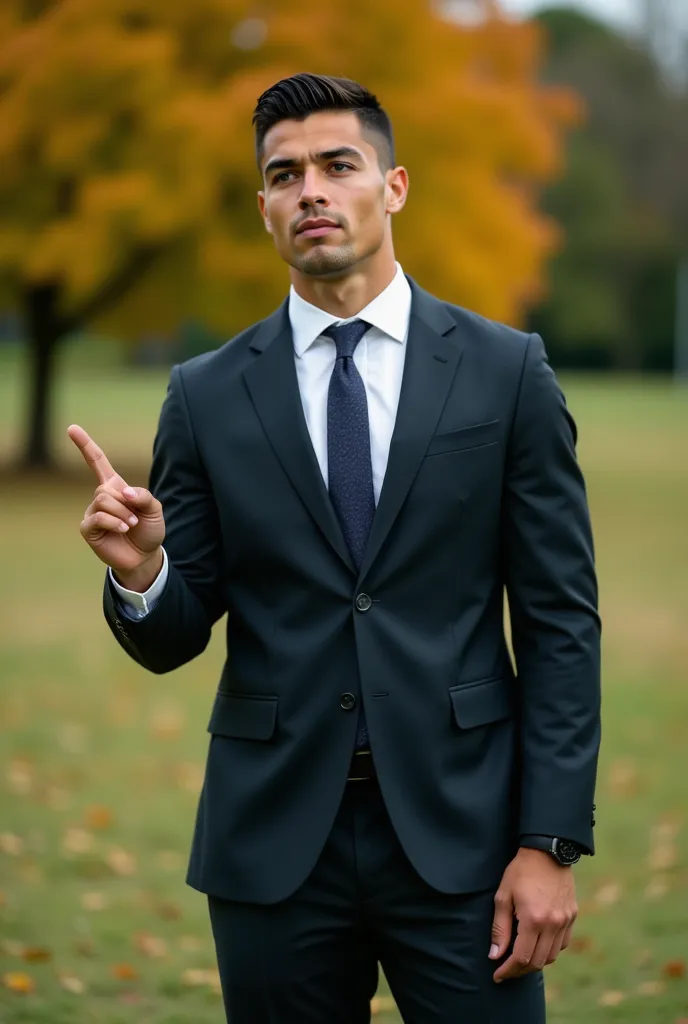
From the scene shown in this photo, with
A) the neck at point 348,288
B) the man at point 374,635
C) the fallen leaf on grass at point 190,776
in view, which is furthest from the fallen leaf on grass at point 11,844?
the neck at point 348,288

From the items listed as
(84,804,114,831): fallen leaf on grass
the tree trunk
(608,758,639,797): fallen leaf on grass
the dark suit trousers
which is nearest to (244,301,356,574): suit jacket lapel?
the dark suit trousers

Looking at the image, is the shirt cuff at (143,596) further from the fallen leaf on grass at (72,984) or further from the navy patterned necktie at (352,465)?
the fallen leaf on grass at (72,984)

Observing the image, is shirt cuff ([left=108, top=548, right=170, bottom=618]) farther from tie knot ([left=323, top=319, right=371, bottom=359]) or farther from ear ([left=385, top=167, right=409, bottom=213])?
ear ([left=385, top=167, right=409, bottom=213])

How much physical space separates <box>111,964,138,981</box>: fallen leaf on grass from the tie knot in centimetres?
311

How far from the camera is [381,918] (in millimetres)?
2773

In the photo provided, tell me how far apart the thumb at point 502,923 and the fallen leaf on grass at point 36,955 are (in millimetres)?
3022

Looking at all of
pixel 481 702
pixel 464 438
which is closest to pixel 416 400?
pixel 464 438

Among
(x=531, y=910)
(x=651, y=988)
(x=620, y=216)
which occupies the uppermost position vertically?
(x=620, y=216)

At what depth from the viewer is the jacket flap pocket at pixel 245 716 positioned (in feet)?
9.35

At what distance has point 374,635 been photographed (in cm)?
278

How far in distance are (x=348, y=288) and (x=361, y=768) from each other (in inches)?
36.8

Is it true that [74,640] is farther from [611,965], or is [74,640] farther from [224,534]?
[224,534]

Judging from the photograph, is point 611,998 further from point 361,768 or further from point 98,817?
point 98,817

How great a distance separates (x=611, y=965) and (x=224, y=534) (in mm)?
3092
